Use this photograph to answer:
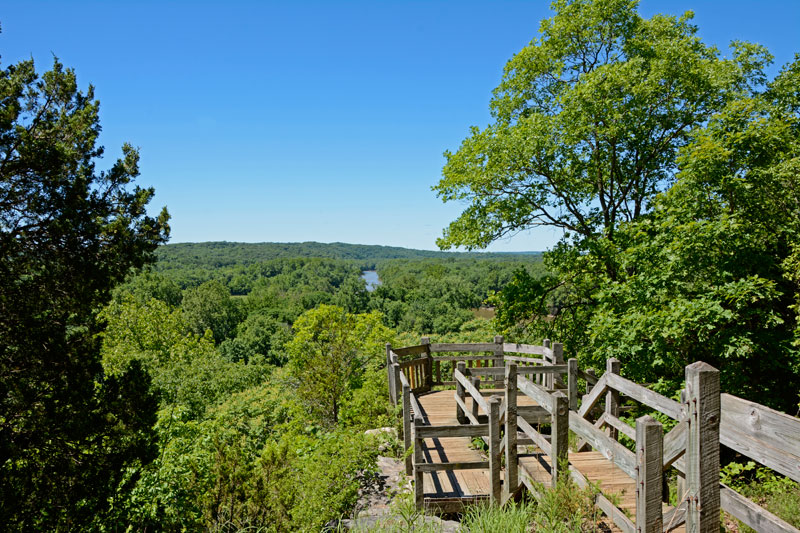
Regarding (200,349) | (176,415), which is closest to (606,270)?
(176,415)

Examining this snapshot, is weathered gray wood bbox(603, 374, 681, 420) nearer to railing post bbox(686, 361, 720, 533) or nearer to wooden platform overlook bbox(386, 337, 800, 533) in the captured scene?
wooden platform overlook bbox(386, 337, 800, 533)

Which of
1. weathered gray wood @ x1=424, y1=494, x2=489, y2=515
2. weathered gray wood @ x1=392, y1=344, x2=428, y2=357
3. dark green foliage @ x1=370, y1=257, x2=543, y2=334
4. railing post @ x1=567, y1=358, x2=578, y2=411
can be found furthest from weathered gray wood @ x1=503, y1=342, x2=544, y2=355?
dark green foliage @ x1=370, y1=257, x2=543, y2=334

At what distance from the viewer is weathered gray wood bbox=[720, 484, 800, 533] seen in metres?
2.17

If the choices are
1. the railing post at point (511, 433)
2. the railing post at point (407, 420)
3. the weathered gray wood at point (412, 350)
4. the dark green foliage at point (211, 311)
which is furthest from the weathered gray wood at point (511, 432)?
the dark green foliage at point (211, 311)

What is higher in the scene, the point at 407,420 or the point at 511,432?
the point at 511,432

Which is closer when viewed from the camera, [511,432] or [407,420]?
[511,432]

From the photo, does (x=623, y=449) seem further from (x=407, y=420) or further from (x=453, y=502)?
(x=407, y=420)

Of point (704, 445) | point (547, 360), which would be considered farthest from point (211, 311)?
point (704, 445)

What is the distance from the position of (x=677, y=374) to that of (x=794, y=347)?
82.8 inches

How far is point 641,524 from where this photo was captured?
2.92m

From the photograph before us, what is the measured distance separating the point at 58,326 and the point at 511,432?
18.5ft

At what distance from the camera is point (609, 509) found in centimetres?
332

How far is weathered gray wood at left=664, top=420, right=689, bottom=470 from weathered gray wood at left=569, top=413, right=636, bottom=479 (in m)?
0.21

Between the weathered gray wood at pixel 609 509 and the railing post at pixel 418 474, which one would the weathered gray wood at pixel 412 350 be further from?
the weathered gray wood at pixel 609 509
